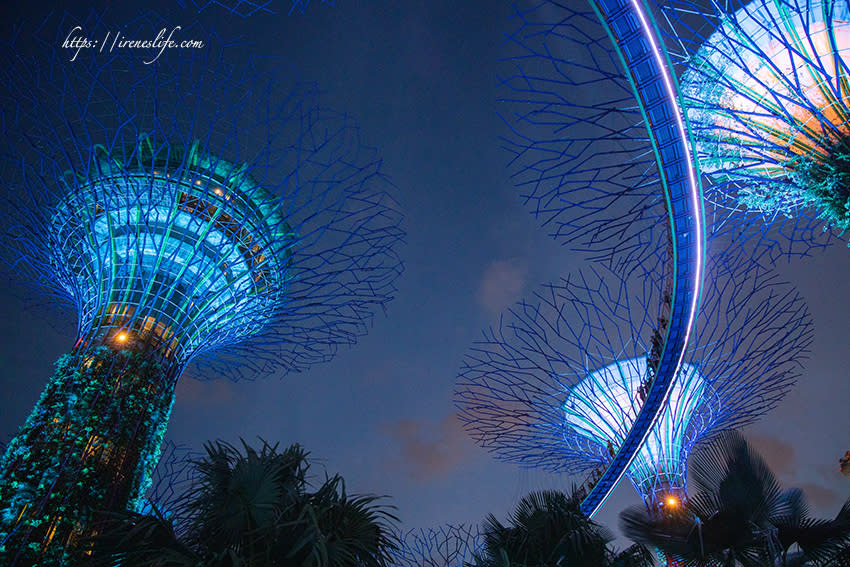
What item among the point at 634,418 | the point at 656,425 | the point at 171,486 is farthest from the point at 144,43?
the point at 656,425

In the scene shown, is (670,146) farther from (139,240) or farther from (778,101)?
(139,240)

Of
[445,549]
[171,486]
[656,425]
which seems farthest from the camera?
[445,549]

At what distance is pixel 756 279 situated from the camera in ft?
53.3

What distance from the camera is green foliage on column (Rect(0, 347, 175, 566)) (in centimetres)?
1053

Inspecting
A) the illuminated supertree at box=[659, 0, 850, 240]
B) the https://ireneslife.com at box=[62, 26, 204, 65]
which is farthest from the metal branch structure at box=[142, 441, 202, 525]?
the illuminated supertree at box=[659, 0, 850, 240]

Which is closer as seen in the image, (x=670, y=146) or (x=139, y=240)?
(x=670, y=146)

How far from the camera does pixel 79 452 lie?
37.6ft

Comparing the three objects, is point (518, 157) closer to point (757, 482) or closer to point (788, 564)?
Result: point (757, 482)

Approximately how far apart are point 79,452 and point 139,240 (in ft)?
18.5

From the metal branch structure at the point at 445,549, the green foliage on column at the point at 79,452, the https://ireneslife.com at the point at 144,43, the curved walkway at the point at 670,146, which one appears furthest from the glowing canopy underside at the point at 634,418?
the https://ireneslife.com at the point at 144,43

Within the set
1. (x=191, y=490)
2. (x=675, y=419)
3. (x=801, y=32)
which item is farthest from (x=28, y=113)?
(x=675, y=419)

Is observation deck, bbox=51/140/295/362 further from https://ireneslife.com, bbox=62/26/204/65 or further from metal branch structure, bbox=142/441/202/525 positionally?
metal branch structure, bbox=142/441/202/525

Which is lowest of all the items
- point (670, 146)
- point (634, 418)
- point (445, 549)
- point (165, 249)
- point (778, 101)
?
point (778, 101)

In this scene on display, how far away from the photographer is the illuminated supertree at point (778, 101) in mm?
7676
